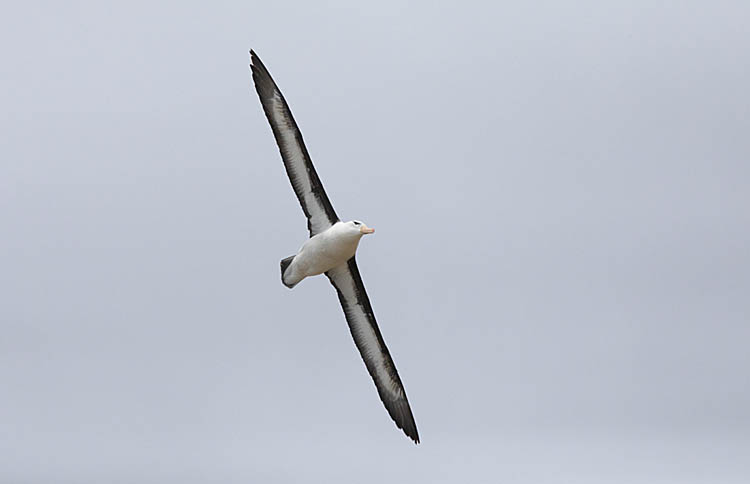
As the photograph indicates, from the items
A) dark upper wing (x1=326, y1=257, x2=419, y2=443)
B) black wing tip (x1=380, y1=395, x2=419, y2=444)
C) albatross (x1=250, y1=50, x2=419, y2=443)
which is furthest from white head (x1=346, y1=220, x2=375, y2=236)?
black wing tip (x1=380, y1=395, x2=419, y2=444)

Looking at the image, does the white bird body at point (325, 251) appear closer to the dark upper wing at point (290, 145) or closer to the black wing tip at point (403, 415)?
the dark upper wing at point (290, 145)

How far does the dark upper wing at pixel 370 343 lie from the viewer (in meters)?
30.3

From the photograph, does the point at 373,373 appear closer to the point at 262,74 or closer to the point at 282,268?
the point at 282,268

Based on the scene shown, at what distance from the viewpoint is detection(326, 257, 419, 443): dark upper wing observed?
99.6ft

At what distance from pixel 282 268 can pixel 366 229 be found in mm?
2433

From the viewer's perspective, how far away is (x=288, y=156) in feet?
94.8

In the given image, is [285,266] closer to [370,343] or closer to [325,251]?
[325,251]

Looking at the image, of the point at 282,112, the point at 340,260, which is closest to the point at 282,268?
the point at 340,260

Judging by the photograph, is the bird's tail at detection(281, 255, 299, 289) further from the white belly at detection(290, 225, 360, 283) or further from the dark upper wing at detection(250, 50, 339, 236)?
the dark upper wing at detection(250, 50, 339, 236)

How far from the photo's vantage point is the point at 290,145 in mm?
28891

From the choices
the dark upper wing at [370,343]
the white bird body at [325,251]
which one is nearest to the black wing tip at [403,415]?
the dark upper wing at [370,343]

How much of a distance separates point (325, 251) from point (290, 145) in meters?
2.43

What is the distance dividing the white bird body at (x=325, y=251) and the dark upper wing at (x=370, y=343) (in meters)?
0.96

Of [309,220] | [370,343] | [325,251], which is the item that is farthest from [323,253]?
[370,343]
